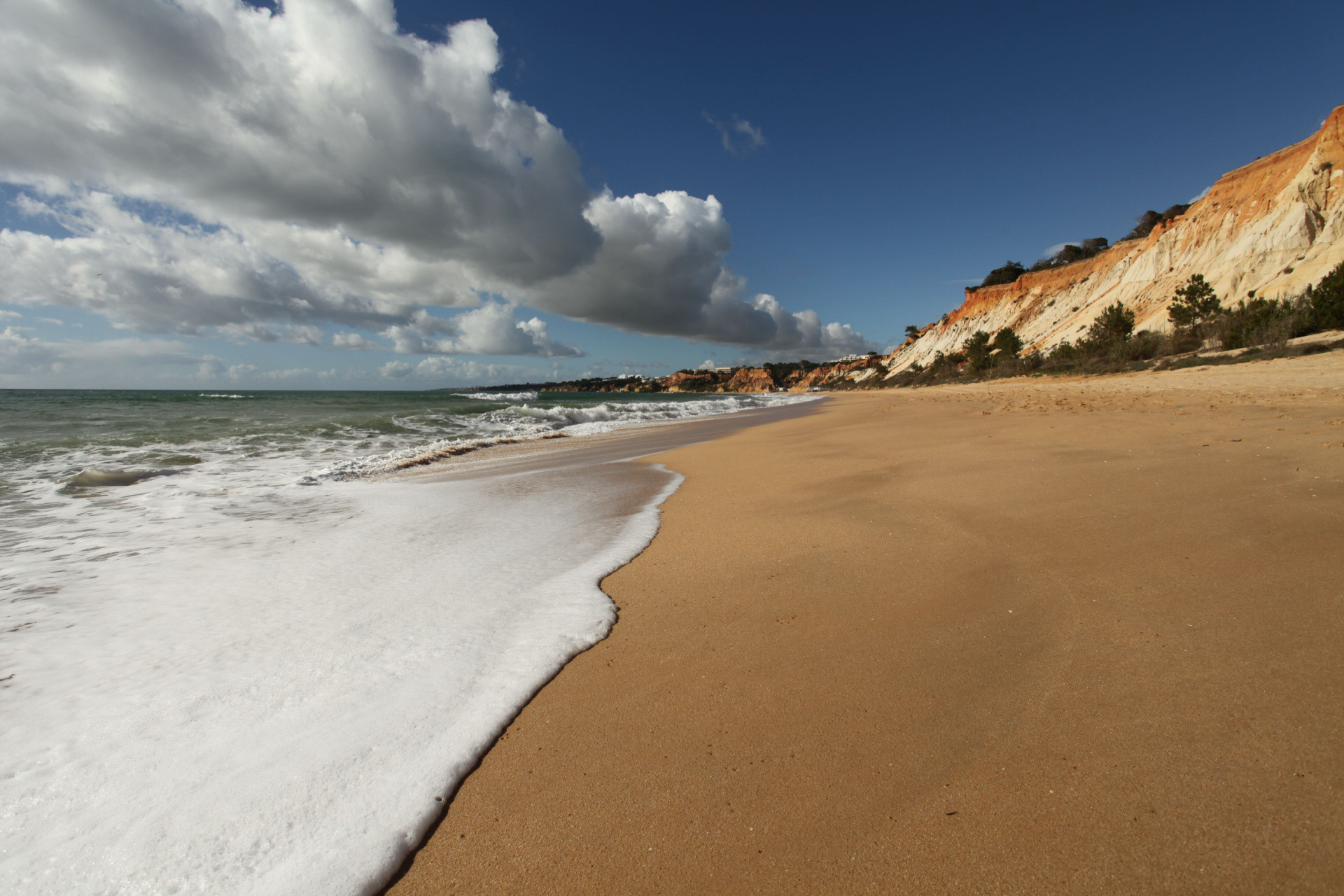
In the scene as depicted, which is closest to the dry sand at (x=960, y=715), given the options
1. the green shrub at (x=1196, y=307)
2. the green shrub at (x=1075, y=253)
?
the green shrub at (x=1196, y=307)

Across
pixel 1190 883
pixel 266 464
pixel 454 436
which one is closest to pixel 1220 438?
pixel 1190 883

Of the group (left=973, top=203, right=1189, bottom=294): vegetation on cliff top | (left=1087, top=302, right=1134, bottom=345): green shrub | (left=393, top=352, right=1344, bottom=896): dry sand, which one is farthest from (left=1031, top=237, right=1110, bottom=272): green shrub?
(left=393, top=352, right=1344, bottom=896): dry sand

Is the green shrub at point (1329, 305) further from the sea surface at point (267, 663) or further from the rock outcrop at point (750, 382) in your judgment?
the rock outcrop at point (750, 382)

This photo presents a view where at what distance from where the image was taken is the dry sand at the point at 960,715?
136 centimetres

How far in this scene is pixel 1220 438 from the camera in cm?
521

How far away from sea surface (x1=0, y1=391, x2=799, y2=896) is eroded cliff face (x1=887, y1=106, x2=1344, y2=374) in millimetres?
31059

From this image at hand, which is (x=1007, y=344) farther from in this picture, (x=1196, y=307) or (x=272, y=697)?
(x=272, y=697)

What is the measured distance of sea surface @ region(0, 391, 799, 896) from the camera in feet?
5.04

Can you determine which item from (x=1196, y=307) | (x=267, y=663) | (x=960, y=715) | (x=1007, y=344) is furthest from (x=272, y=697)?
(x=1007, y=344)

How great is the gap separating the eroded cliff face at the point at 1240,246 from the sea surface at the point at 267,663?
102 feet

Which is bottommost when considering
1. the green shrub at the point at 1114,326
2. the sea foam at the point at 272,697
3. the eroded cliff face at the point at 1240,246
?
the sea foam at the point at 272,697

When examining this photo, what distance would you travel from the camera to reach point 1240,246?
25078 millimetres

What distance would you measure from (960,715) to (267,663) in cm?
309

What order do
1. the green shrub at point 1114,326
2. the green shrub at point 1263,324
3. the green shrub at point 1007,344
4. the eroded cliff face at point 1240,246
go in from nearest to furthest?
the green shrub at point 1263,324 → the eroded cliff face at point 1240,246 → the green shrub at point 1114,326 → the green shrub at point 1007,344
